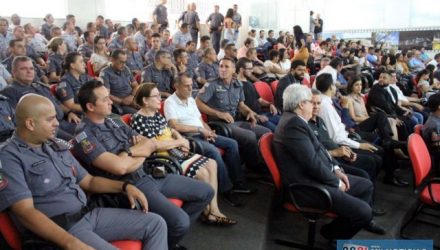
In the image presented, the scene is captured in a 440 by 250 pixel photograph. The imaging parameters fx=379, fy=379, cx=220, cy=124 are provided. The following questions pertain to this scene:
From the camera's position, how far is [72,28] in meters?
7.63

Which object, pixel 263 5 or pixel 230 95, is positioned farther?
pixel 263 5

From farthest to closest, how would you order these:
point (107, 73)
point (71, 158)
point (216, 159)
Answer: point (107, 73) < point (216, 159) < point (71, 158)

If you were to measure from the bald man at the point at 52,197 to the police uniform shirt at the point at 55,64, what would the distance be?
12.3 feet

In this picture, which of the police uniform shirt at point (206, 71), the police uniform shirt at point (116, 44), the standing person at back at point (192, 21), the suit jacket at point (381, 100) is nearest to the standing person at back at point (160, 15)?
the standing person at back at point (192, 21)

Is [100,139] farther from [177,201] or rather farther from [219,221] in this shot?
[219,221]

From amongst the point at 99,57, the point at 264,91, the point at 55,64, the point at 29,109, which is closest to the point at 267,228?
the point at 29,109

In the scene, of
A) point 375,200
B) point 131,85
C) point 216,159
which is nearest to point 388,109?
point 375,200

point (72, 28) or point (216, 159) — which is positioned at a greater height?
point (72, 28)

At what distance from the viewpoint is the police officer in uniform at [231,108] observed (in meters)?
3.57

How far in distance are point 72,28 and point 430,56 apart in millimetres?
10703

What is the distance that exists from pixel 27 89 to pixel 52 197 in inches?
79.1

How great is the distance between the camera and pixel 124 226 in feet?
6.00

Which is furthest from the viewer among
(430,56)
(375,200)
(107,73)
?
(430,56)

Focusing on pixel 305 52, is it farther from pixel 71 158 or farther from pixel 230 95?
pixel 71 158
